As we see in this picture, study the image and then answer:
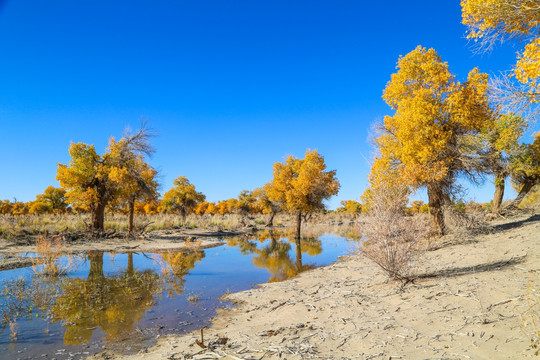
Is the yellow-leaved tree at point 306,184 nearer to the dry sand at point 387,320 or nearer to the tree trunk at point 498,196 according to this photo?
the tree trunk at point 498,196

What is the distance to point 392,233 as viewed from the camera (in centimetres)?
708

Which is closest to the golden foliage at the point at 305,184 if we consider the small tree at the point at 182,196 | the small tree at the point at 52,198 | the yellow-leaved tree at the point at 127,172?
the yellow-leaved tree at the point at 127,172

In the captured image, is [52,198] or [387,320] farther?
[52,198]

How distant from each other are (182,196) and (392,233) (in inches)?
1773

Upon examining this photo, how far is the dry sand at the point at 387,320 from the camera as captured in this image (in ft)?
12.8

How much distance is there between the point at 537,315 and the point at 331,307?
11.5 ft

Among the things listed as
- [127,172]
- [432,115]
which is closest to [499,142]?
[432,115]

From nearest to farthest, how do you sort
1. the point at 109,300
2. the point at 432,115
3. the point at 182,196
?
1. the point at 109,300
2. the point at 432,115
3. the point at 182,196

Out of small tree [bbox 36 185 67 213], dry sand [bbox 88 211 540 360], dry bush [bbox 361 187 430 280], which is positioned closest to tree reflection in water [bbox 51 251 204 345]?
dry sand [bbox 88 211 540 360]

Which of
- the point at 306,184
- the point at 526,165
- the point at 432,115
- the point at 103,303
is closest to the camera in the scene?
the point at 103,303

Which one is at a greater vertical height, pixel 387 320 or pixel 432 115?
pixel 432 115

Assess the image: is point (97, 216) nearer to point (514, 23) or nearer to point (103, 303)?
point (103, 303)

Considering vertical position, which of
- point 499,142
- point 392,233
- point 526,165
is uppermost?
point 499,142

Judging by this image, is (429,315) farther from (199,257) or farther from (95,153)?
(95,153)
